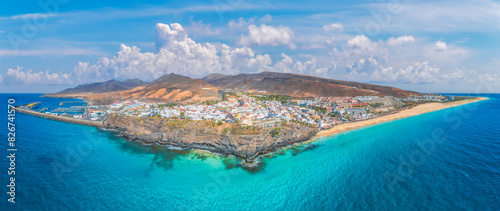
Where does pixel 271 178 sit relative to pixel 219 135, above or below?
below

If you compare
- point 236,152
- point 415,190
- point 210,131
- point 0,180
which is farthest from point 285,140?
point 0,180

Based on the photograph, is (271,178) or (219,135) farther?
(219,135)

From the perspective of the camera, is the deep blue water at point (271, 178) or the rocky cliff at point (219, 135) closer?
the deep blue water at point (271, 178)

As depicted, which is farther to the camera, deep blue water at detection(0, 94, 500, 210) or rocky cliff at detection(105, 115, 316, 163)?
rocky cliff at detection(105, 115, 316, 163)
